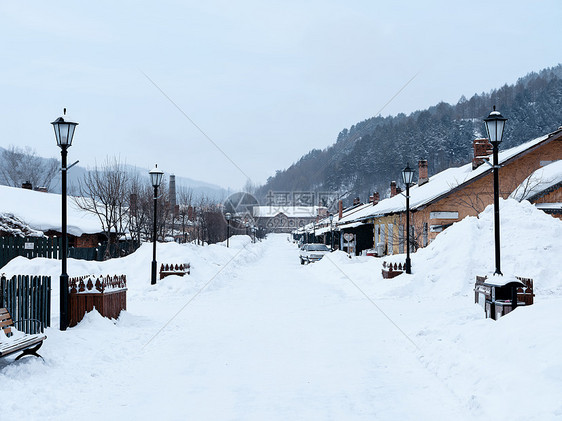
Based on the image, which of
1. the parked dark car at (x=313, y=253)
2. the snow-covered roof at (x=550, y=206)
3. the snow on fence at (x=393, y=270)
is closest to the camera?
the snow on fence at (x=393, y=270)

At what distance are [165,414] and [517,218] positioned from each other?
14842mm

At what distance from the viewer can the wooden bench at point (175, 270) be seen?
20.8 m

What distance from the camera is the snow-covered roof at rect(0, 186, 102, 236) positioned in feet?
114

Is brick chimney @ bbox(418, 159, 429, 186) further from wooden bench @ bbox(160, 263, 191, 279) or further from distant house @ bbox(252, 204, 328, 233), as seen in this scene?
distant house @ bbox(252, 204, 328, 233)

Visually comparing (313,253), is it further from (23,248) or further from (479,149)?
(23,248)

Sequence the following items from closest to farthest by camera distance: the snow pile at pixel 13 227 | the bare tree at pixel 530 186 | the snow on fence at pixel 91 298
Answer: the snow on fence at pixel 91 298
the bare tree at pixel 530 186
the snow pile at pixel 13 227

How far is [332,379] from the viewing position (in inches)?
292

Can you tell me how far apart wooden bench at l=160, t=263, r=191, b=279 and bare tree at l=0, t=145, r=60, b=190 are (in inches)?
2662

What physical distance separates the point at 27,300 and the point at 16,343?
8.34 feet

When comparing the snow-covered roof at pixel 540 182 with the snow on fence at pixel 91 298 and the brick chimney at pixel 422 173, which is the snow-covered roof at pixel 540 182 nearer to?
the brick chimney at pixel 422 173

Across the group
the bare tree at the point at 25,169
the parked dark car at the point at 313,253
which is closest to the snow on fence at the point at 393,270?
the parked dark car at the point at 313,253

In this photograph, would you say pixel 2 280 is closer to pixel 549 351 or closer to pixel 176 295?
pixel 549 351

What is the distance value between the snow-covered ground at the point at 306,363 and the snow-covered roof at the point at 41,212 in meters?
21.2

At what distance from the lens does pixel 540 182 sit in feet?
77.0
